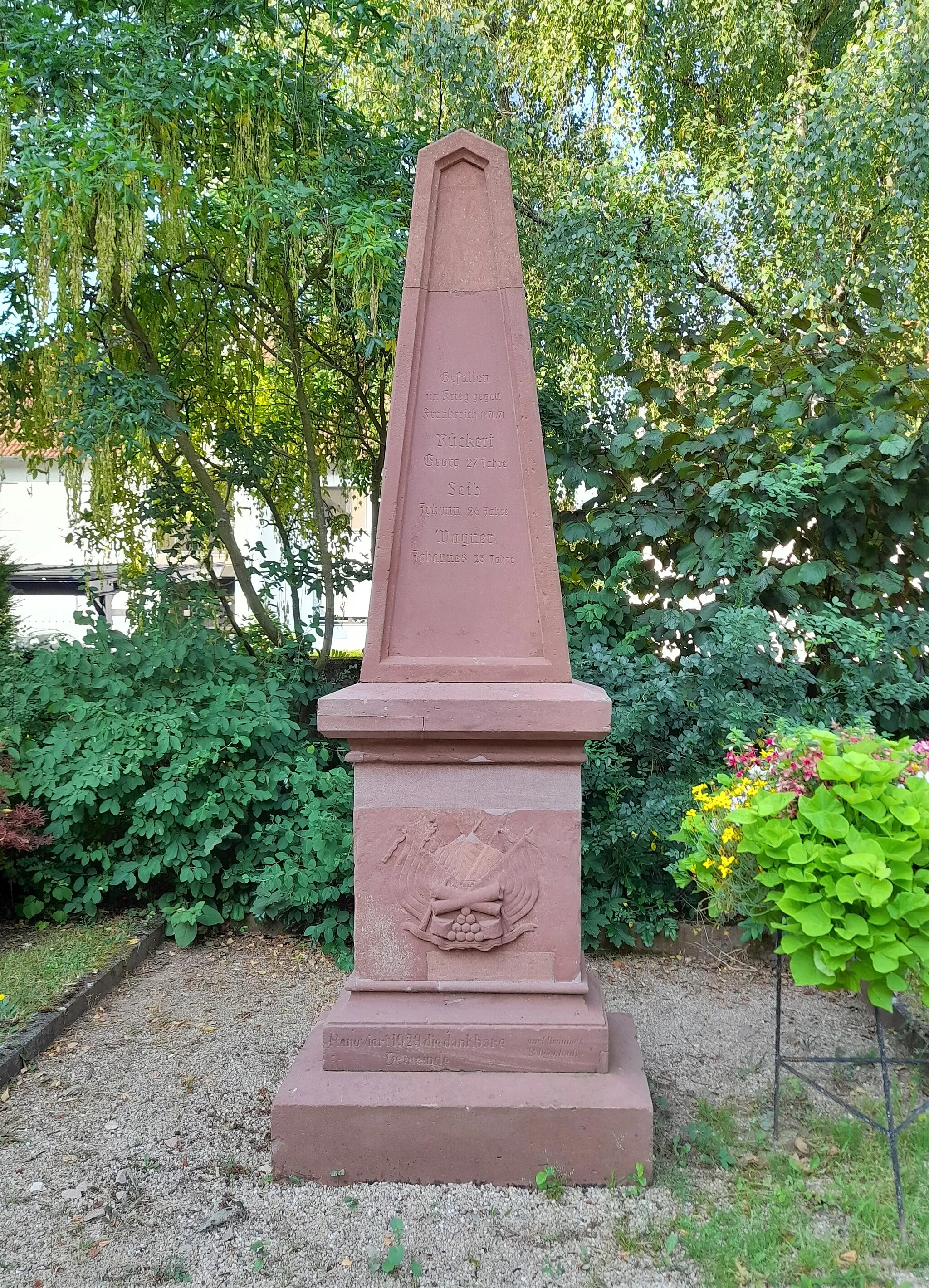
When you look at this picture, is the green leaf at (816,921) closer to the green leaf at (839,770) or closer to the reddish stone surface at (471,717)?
the green leaf at (839,770)

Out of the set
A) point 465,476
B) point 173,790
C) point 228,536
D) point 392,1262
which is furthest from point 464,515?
point 228,536

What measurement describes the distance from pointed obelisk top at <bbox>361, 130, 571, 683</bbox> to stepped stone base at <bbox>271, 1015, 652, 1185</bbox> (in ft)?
4.29

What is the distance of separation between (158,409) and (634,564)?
3.00m

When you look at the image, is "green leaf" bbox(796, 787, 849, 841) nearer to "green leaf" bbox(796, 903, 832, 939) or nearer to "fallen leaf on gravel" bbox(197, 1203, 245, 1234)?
"green leaf" bbox(796, 903, 832, 939)

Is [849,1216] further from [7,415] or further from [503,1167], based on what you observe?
[7,415]

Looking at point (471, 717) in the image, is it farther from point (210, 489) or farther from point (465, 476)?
point (210, 489)

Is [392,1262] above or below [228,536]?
below

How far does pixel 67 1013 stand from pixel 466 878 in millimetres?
2276

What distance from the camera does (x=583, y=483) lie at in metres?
6.15

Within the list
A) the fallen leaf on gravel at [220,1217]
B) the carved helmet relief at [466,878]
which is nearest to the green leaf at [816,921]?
the carved helmet relief at [466,878]

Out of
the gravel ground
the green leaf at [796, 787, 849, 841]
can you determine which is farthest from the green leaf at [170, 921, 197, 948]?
the green leaf at [796, 787, 849, 841]

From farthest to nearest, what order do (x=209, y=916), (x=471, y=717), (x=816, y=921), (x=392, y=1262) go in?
(x=209, y=916) < (x=471, y=717) < (x=816, y=921) < (x=392, y=1262)

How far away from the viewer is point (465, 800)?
3.03 meters

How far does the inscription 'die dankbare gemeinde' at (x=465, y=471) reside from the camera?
3234 millimetres
